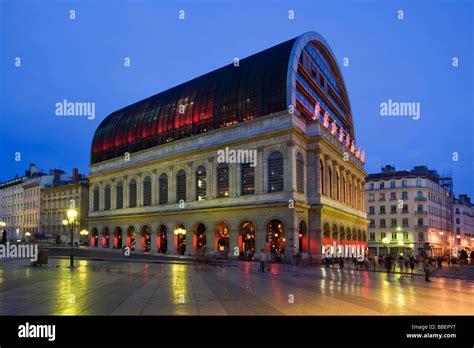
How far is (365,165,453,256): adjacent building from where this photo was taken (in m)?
95.8

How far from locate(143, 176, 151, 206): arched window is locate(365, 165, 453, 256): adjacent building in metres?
51.9

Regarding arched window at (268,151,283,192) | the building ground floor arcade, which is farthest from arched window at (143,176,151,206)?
arched window at (268,151,283,192)

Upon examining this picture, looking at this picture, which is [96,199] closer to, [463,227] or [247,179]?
[247,179]

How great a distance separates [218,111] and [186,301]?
157 feet

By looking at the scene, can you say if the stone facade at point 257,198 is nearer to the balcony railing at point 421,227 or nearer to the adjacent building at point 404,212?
the adjacent building at point 404,212

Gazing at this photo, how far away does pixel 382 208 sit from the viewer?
100375 mm

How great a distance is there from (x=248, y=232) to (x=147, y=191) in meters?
22.5

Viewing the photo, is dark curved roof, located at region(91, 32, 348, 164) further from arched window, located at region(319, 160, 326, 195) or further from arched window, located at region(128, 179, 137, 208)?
arched window, located at region(319, 160, 326, 195)

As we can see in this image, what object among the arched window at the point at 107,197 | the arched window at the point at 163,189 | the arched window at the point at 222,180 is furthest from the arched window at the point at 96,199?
the arched window at the point at 222,180

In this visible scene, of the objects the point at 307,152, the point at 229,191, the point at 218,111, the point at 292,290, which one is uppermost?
the point at 218,111

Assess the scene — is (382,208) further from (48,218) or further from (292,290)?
(292,290)

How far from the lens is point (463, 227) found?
13325 centimetres

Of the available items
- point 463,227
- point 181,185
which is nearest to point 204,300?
point 181,185
